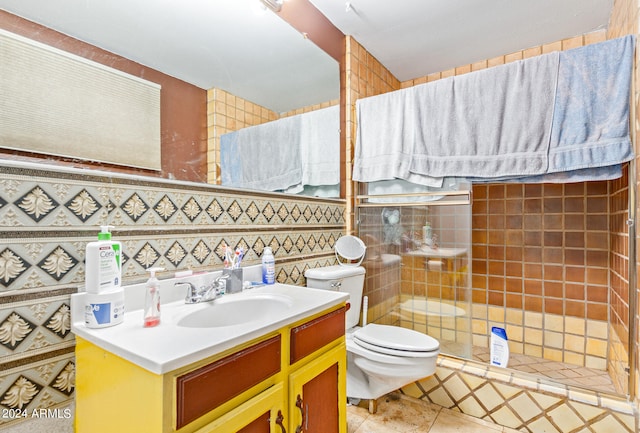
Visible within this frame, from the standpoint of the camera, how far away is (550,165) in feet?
5.18

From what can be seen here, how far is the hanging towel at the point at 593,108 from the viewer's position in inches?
56.1

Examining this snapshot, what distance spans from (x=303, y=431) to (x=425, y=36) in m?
2.45

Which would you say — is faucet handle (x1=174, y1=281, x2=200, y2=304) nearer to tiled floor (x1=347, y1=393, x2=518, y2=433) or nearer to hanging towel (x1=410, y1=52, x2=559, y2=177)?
tiled floor (x1=347, y1=393, x2=518, y2=433)

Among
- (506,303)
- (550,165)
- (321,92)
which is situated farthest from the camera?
(506,303)

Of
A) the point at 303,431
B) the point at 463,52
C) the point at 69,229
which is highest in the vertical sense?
the point at 463,52

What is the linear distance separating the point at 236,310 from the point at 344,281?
0.74m

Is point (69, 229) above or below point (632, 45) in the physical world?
below

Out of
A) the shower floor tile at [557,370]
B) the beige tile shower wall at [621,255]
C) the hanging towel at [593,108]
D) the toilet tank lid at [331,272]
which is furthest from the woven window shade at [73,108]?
the shower floor tile at [557,370]

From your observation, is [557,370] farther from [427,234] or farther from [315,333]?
[315,333]

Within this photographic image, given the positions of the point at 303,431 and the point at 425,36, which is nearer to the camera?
the point at 303,431

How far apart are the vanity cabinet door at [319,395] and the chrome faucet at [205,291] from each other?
418 millimetres

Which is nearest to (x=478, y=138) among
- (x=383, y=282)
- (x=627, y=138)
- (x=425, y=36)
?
(x=627, y=138)

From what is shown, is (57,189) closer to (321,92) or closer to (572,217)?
(321,92)

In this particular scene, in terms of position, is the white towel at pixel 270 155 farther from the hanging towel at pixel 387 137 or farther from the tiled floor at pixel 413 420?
the tiled floor at pixel 413 420
